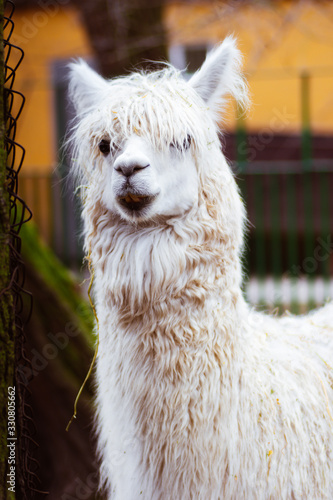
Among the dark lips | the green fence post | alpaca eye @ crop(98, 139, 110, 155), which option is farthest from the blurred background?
the dark lips

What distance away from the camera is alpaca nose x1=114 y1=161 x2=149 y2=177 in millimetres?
2080

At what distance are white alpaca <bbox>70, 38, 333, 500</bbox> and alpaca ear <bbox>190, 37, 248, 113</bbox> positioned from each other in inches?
0.6

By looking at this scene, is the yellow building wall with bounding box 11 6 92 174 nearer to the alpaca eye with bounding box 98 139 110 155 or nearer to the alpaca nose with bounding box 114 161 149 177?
the alpaca eye with bounding box 98 139 110 155

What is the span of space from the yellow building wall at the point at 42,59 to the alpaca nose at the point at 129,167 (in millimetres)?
9353

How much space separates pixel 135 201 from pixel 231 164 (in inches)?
178

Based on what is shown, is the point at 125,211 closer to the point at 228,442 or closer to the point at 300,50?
the point at 228,442

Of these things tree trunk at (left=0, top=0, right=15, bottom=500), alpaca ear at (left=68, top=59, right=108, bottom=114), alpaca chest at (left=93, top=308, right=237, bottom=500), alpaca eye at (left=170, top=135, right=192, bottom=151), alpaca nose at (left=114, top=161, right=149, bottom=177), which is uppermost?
alpaca ear at (left=68, top=59, right=108, bottom=114)

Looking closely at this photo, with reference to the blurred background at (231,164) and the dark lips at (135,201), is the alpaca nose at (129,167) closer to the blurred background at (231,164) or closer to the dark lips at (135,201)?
the dark lips at (135,201)

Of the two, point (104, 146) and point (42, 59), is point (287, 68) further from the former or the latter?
point (104, 146)

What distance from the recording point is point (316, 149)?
8.80m

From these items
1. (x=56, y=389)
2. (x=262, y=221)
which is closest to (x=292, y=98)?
(x=262, y=221)

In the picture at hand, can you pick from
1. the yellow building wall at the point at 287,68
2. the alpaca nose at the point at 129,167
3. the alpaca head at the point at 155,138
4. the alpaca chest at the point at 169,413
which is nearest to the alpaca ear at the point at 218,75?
the alpaca head at the point at 155,138

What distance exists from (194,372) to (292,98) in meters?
8.94

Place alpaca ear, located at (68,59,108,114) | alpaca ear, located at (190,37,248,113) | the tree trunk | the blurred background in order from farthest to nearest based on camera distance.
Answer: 1. the blurred background
2. alpaca ear, located at (68,59,108,114)
3. alpaca ear, located at (190,37,248,113)
4. the tree trunk
